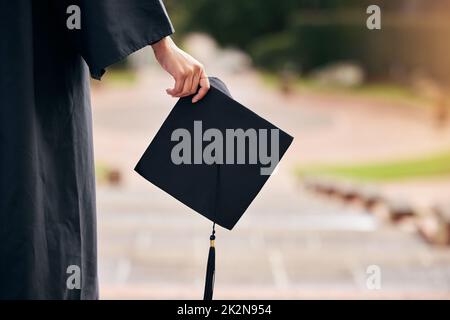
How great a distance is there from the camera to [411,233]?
245 inches

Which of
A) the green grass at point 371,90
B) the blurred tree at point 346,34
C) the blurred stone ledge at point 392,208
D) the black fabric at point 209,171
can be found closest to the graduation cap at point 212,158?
the black fabric at point 209,171

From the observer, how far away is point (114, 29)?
216 cm

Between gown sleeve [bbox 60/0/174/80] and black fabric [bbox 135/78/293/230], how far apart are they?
0.18 metres

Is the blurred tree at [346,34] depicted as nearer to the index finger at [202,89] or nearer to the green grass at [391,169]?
the green grass at [391,169]

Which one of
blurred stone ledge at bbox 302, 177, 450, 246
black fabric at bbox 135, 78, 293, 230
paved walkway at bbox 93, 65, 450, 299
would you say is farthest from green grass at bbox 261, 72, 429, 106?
black fabric at bbox 135, 78, 293, 230

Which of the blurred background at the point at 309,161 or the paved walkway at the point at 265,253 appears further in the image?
the blurred background at the point at 309,161

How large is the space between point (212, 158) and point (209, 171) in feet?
0.11

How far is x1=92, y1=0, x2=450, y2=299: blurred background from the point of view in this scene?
450 centimetres

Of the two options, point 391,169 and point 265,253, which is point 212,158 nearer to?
point 265,253

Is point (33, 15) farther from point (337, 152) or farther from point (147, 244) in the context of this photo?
point (337, 152)

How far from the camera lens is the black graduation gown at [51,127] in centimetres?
207

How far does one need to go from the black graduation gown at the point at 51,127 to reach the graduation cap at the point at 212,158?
0.19 meters

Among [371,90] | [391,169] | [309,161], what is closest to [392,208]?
[391,169]
